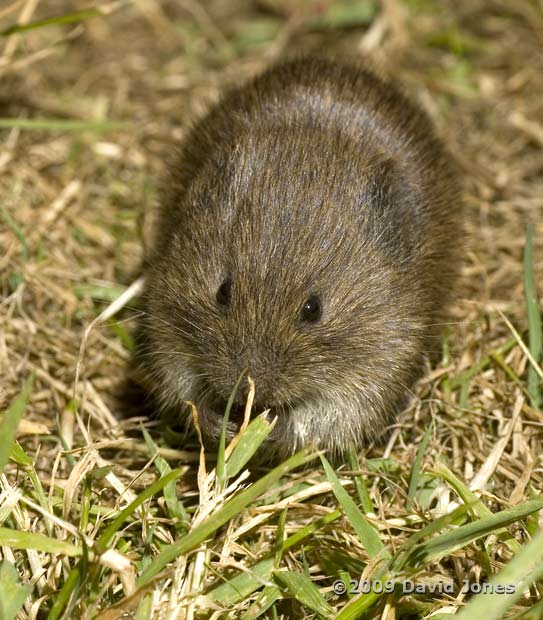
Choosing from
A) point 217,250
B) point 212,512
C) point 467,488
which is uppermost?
point 217,250

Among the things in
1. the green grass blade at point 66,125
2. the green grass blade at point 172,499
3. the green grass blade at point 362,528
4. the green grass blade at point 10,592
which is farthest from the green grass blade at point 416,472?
the green grass blade at point 66,125

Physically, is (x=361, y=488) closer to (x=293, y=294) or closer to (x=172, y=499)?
(x=172, y=499)

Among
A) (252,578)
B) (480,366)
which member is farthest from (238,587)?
(480,366)

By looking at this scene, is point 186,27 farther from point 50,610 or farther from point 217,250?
point 50,610

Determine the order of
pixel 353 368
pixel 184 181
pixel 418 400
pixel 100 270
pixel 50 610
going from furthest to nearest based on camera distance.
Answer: pixel 100 270, pixel 184 181, pixel 418 400, pixel 353 368, pixel 50 610

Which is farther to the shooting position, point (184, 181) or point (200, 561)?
point (184, 181)

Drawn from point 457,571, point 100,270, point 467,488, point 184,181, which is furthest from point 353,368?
point 100,270

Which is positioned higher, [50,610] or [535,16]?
[535,16]

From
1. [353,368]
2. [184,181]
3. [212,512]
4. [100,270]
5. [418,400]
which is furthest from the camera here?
[100,270]

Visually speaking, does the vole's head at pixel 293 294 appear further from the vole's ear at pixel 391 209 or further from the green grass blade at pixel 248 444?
the green grass blade at pixel 248 444

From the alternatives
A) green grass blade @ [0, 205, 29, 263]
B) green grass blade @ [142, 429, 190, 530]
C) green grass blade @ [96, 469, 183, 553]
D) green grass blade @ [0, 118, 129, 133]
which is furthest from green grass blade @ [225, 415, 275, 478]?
green grass blade @ [0, 118, 129, 133]
